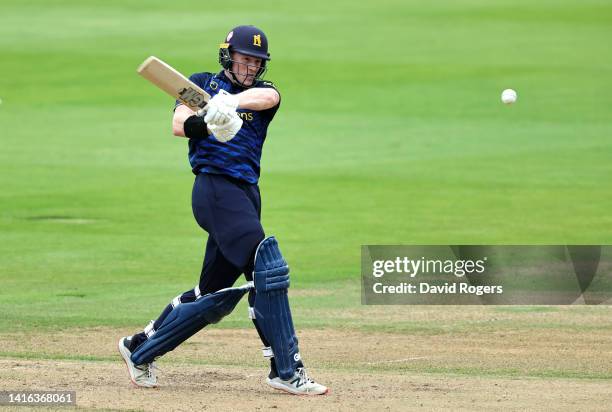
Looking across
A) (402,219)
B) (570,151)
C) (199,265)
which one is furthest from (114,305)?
(570,151)

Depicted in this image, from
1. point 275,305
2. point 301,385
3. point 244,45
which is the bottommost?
point 301,385

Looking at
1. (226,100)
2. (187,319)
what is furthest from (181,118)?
(187,319)

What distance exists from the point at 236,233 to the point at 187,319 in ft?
1.93

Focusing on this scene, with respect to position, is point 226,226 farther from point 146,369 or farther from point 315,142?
point 315,142

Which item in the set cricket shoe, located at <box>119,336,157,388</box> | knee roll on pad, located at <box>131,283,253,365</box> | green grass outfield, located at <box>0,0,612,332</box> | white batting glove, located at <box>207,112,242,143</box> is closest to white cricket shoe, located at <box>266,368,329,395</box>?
knee roll on pad, located at <box>131,283,253,365</box>

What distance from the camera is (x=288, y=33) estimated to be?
30.8m

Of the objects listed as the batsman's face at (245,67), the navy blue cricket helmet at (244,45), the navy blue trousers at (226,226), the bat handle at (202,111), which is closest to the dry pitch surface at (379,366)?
the navy blue trousers at (226,226)

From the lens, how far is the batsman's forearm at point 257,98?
273 inches

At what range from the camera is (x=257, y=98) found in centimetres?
697

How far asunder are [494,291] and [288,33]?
800 inches

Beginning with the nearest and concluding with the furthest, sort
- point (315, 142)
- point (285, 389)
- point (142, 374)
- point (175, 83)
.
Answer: point (175, 83) < point (285, 389) < point (142, 374) < point (315, 142)

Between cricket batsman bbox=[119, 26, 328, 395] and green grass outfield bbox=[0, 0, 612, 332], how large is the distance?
2.99 meters

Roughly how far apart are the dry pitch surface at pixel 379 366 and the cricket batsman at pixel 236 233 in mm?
263

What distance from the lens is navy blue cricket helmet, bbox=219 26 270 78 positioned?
7.03m
